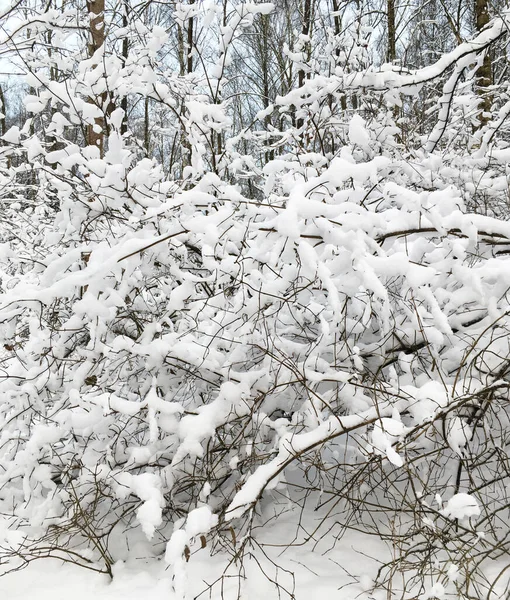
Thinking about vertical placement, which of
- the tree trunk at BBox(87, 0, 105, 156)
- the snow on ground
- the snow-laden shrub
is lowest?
the snow on ground

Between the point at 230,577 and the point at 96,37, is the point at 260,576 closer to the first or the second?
the point at 230,577

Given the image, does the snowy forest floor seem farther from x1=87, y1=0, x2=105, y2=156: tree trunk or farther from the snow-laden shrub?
x1=87, y1=0, x2=105, y2=156: tree trunk

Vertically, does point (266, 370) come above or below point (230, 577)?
above

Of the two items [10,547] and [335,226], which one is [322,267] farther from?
[10,547]

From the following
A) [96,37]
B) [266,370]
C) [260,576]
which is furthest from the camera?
[96,37]

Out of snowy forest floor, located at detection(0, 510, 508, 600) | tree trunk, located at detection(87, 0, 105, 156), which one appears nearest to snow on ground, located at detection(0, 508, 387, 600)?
snowy forest floor, located at detection(0, 510, 508, 600)

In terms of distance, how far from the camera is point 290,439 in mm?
2129

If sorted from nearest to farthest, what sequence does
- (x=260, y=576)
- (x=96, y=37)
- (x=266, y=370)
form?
(x=260, y=576), (x=266, y=370), (x=96, y=37)

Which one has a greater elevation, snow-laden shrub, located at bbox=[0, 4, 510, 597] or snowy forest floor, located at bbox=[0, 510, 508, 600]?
snow-laden shrub, located at bbox=[0, 4, 510, 597]

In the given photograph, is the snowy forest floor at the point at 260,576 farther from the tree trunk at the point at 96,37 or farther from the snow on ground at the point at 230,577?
the tree trunk at the point at 96,37

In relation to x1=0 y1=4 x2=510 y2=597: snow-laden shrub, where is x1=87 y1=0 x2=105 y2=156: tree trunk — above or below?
above

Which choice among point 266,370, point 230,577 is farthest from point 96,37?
point 230,577

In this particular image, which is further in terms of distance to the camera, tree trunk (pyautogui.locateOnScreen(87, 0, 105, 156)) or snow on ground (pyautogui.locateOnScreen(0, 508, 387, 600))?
tree trunk (pyautogui.locateOnScreen(87, 0, 105, 156))

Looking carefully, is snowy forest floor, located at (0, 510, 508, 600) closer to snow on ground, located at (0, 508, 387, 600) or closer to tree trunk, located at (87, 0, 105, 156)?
snow on ground, located at (0, 508, 387, 600)
